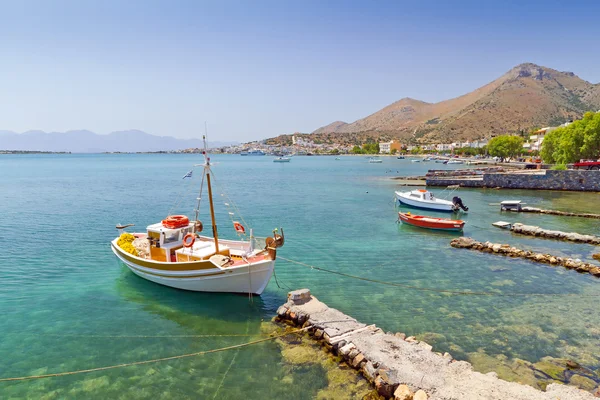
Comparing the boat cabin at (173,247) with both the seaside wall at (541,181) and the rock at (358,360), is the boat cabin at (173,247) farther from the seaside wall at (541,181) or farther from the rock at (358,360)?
the seaside wall at (541,181)

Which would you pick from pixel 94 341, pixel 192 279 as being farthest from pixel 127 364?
pixel 192 279

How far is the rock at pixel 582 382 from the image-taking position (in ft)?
33.1

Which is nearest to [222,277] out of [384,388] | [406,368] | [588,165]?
[384,388]

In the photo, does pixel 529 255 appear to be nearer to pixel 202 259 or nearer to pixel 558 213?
pixel 558 213

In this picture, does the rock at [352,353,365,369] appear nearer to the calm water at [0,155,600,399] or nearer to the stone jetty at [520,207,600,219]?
the calm water at [0,155,600,399]

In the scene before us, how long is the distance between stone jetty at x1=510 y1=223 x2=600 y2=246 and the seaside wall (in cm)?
3003

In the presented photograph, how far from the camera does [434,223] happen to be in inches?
1195

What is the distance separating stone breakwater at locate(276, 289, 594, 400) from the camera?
8.89 m

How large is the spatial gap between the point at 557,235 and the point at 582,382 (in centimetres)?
Answer: 1862

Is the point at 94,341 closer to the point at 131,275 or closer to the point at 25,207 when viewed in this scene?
the point at 131,275

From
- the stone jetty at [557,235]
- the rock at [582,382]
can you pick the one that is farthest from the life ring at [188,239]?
the stone jetty at [557,235]

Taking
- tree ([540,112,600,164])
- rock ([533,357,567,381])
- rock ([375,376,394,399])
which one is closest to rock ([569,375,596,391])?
rock ([533,357,567,381])

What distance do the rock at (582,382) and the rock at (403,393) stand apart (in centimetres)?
509

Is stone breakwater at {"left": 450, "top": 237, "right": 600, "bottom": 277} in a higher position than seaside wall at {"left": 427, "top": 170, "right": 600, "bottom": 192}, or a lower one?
lower
